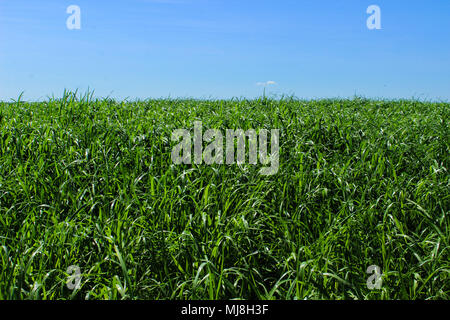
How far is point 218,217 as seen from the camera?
3016 mm

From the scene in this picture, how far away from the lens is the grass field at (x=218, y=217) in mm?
2533

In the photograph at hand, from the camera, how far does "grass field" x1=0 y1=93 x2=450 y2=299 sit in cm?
253

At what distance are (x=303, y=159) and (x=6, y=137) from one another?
12.8ft
